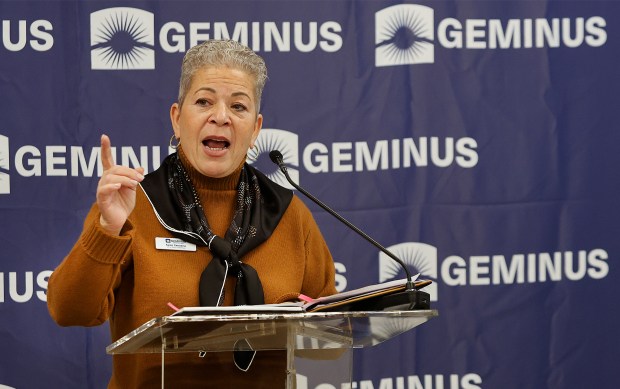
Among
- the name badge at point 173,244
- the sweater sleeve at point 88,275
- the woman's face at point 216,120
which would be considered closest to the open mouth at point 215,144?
the woman's face at point 216,120

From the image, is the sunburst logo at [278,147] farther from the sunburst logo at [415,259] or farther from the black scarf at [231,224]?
the black scarf at [231,224]

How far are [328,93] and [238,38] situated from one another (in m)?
0.38

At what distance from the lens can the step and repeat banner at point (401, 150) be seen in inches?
120

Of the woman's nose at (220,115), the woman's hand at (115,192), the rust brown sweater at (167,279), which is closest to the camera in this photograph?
the woman's hand at (115,192)

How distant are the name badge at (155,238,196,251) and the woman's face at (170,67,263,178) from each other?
20cm

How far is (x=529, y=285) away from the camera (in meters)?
3.34

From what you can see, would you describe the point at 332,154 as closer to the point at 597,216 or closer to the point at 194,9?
the point at 194,9

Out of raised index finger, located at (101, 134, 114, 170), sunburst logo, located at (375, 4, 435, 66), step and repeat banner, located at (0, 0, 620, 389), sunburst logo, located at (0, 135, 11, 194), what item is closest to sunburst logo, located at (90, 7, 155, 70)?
step and repeat banner, located at (0, 0, 620, 389)

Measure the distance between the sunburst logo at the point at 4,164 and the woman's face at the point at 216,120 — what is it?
103 centimetres

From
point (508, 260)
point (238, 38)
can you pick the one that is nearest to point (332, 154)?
point (238, 38)

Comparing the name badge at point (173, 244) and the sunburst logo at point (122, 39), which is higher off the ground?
the sunburst logo at point (122, 39)

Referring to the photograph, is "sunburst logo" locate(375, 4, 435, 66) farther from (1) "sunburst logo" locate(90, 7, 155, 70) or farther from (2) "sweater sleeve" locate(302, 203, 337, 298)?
(2) "sweater sleeve" locate(302, 203, 337, 298)

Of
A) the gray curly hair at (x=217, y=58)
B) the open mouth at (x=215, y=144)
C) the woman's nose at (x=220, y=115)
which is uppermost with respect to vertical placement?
the gray curly hair at (x=217, y=58)

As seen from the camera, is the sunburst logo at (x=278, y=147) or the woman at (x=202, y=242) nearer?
the woman at (x=202, y=242)
